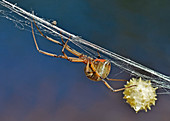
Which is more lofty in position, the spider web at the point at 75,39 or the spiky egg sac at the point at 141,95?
the spider web at the point at 75,39

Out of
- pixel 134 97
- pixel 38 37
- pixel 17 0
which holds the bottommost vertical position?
pixel 134 97

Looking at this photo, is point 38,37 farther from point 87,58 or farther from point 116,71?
point 87,58

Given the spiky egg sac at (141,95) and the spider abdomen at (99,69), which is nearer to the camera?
the spiky egg sac at (141,95)

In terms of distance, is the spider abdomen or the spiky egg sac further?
the spider abdomen

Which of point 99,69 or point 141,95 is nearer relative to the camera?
point 141,95

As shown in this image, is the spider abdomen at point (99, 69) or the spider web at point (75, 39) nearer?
the spider web at point (75, 39)

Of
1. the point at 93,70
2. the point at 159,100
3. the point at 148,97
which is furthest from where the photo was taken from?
the point at 159,100

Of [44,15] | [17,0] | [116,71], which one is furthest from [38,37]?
[116,71]

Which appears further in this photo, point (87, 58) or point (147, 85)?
point (87, 58)

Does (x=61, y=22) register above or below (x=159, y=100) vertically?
above

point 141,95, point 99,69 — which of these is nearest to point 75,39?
point 99,69

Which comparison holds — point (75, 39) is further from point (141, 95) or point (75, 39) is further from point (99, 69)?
point (141, 95)
